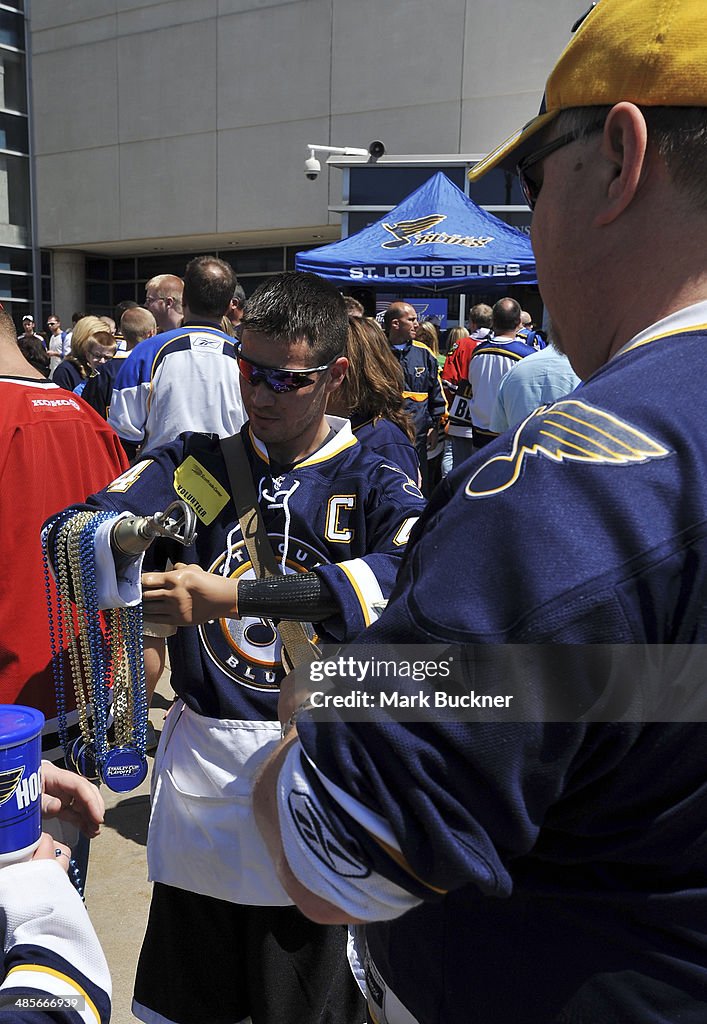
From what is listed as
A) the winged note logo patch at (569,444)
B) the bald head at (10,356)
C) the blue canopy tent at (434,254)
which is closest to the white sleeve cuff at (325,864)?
the winged note logo patch at (569,444)

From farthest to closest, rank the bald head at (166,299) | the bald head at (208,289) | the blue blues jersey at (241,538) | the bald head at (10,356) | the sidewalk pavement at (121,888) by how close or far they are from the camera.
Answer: the bald head at (166,299) → the bald head at (208,289) → the sidewalk pavement at (121,888) → the bald head at (10,356) → the blue blues jersey at (241,538)

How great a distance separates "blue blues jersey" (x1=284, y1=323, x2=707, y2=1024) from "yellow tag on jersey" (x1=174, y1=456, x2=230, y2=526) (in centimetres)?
128

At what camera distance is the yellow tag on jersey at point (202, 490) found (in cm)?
211

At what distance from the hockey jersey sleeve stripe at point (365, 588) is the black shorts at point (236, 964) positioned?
973 millimetres

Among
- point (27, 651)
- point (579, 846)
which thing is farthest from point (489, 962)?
point (27, 651)

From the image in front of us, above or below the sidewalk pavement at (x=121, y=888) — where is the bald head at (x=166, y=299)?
above

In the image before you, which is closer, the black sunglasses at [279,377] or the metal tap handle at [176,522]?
the metal tap handle at [176,522]

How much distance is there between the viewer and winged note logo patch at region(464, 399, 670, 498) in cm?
76

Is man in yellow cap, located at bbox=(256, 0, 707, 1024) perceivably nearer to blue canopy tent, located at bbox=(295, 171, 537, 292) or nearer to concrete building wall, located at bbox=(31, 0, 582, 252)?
blue canopy tent, located at bbox=(295, 171, 537, 292)

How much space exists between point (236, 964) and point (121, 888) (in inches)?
56.1

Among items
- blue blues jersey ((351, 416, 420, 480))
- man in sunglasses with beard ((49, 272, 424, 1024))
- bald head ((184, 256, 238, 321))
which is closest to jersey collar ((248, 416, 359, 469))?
man in sunglasses with beard ((49, 272, 424, 1024))

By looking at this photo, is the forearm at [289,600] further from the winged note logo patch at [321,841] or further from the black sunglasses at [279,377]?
the winged note logo patch at [321,841]

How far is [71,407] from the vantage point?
2.79 meters

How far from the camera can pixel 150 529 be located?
1.48 meters
